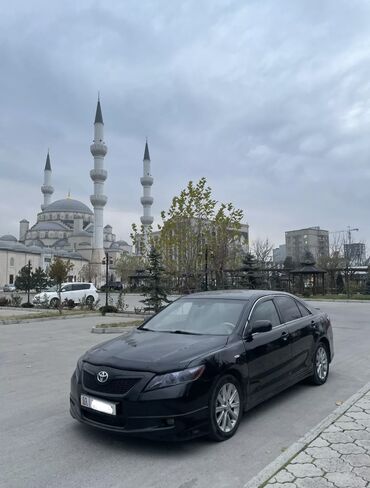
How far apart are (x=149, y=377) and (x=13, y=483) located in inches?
54.5

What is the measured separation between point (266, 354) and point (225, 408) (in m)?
1.01

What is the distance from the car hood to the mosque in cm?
6243

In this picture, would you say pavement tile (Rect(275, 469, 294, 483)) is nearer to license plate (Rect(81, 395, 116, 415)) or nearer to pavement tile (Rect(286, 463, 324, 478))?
pavement tile (Rect(286, 463, 324, 478))

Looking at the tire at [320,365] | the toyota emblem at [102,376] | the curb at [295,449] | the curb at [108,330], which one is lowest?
the curb at [108,330]

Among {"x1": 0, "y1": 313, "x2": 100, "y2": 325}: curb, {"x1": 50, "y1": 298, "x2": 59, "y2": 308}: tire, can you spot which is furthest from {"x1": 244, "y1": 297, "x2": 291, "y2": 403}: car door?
{"x1": 50, "y1": 298, "x2": 59, "y2": 308}: tire

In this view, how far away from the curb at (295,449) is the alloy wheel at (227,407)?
27.0 inches

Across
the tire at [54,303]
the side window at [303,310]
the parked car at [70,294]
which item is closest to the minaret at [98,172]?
the parked car at [70,294]

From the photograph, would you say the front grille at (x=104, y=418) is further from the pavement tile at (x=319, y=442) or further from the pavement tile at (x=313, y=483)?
the pavement tile at (x=319, y=442)

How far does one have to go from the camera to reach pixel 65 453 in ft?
13.7

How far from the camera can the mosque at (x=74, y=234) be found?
8256 centimetres

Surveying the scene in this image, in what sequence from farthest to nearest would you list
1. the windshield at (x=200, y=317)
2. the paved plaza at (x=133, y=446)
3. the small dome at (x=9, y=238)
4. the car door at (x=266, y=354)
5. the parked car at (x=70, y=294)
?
the small dome at (x=9, y=238)
the parked car at (x=70, y=294)
the windshield at (x=200, y=317)
the car door at (x=266, y=354)
the paved plaza at (x=133, y=446)

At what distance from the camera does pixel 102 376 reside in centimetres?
429

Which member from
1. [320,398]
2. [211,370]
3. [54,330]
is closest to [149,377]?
[211,370]

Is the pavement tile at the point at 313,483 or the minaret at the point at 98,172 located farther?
the minaret at the point at 98,172
